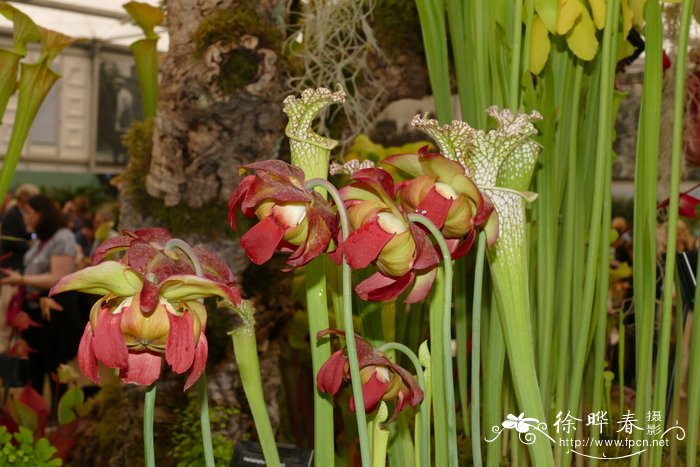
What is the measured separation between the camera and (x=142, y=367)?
1.46 ft

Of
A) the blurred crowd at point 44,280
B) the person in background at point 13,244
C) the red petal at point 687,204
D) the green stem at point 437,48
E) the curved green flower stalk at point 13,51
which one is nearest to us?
the green stem at point 437,48

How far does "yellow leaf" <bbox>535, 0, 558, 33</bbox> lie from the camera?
0.68 meters

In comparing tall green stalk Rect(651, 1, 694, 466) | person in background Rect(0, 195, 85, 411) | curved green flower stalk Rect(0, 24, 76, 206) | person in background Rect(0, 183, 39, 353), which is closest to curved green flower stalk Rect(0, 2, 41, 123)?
curved green flower stalk Rect(0, 24, 76, 206)

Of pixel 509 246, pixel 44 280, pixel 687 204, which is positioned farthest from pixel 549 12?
pixel 44 280

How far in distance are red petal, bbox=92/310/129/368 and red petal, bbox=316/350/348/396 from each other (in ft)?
0.41

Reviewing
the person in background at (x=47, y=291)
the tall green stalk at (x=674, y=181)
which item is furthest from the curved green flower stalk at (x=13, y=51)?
the person in background at (x=47, y=291)

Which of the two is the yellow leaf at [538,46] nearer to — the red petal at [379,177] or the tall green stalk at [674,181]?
the tall green stalk at [674,181]

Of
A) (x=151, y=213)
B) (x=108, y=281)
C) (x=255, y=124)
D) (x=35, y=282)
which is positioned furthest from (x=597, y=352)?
(x=35, y=282)

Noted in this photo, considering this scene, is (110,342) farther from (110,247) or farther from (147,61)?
(147,61)

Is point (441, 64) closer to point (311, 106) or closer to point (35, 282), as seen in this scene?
point (311, 106)

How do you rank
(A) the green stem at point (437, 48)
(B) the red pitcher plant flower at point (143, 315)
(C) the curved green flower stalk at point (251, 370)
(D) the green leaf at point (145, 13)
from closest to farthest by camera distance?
(B) the red pitcher plant flower at point (143, 315) → (C) the curved green flower stalk at point (251, 370) → (A) the green stem at point (437, 48) → (D) the green leaf at point (145, 13)

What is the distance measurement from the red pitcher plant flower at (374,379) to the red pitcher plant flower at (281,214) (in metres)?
0.07

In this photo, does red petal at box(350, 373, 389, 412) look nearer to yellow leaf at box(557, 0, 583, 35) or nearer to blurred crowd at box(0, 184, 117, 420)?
yellow leaf at box(557, 0, 583, 35)

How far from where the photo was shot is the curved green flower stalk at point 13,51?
100 centimetres
